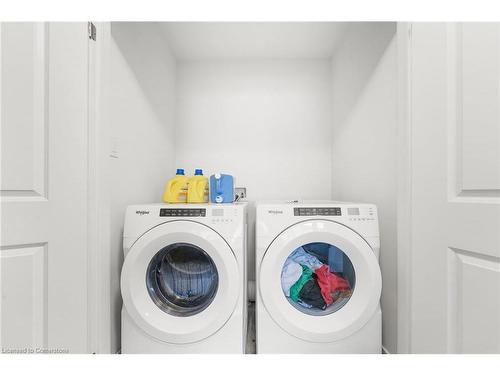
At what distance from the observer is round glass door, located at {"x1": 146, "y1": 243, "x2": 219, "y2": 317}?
49.5 inches

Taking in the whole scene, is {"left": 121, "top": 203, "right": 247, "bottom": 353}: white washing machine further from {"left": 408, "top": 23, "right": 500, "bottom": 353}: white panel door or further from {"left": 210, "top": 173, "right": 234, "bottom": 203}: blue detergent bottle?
{"left": 408, "top": 23, "right": 500, "bottom": 353}: white panel door

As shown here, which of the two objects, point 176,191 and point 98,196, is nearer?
point 98,196

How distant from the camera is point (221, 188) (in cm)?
149

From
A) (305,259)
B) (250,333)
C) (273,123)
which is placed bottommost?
(250,333)

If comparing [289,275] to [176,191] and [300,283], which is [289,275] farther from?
[176,191]

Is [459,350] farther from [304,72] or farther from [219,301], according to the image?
[304,72]

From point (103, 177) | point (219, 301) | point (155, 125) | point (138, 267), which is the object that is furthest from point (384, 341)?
point (155, 125)

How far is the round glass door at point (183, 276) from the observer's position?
1258mm

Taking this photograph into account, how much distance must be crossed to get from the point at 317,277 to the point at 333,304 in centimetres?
15

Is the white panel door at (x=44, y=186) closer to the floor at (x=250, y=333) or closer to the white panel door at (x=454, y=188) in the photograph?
the floor at (x=250, y=333)

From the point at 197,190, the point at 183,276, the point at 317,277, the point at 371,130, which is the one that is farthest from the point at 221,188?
the point at 371,130

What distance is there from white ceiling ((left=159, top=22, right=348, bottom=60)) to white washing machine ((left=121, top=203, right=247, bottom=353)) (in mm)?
1399

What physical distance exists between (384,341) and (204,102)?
7.12ft

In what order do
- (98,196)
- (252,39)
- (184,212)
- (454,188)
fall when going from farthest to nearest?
(252,39) < (184,212) < (98,196) < (454,188)
